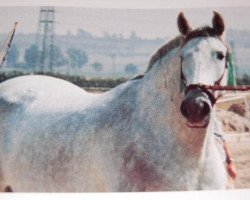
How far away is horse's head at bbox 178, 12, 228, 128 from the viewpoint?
1.24 m

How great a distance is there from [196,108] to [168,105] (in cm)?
19

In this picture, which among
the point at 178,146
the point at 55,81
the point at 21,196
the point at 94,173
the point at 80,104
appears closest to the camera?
the point at 178,146

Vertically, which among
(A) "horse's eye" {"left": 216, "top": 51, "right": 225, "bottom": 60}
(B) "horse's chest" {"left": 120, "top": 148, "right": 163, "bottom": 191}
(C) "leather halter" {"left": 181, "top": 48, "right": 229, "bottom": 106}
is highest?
(A) "horse's eye" {"left": 216, "top": 51, "right": 225, "bottom": 60}

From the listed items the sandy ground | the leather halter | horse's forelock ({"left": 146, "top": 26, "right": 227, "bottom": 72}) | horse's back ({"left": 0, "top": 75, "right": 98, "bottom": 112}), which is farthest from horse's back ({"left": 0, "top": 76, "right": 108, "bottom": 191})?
the sandy ground

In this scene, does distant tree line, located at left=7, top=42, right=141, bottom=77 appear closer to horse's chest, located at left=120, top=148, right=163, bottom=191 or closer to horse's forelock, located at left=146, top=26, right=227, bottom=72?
horse's forelock, located at left=146, top=26, right=227, bottom=72

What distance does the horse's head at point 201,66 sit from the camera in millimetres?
1239

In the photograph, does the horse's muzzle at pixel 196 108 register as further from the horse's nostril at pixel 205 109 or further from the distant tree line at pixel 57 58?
the distant tree line at pixel 57 58

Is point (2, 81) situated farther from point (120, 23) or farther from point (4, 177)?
Result: point (120, 23)

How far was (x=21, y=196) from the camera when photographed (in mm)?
1783

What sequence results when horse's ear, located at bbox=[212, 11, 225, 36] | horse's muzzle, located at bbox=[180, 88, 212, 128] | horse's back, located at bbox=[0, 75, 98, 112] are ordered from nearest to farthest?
horse's muzzle, located at bbox=[180, 88, 212, 128]
horse's ear, located at bbox=[212, 11, 225, 36]
horse's back, located at bbox=[0, 75, 98, 112]

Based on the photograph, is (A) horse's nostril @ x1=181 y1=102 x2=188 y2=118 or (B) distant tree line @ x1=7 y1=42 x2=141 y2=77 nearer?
(A) horse's nostril @ x1=181 y1=102 x2=188 y2=118

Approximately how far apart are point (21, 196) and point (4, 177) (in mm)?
223

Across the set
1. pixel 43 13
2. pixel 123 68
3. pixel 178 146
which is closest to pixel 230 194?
pixel 178 146

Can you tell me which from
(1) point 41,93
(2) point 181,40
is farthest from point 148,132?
(1) point 41,93
